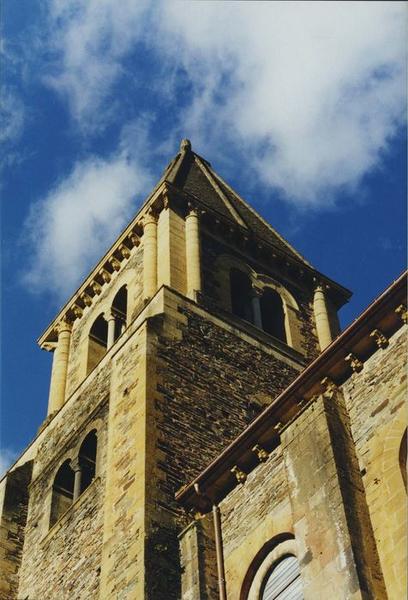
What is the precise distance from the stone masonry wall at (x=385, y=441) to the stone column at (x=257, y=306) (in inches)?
424

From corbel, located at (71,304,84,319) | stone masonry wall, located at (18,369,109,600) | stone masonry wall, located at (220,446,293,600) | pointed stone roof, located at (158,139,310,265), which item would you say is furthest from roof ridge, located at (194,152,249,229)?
stone masonry wall, located at (220,446,293,600)

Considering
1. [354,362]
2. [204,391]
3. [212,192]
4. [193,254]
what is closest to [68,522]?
[204,391]

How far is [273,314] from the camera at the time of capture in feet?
90.8

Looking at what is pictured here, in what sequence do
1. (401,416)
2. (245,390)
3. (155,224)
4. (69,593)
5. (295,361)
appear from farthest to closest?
(155,224)
(295,361)
(245,390)
(69,593)
(401,416)

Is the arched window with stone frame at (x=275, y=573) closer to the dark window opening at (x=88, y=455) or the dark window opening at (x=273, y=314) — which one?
the dark window opening at (x=88, y=455)

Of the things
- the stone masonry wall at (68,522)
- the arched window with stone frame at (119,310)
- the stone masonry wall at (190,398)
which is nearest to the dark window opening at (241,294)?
the arched window with stone frame at (119,310)

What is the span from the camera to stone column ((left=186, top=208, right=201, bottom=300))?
24516mm

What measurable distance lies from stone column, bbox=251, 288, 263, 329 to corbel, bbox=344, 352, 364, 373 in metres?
10.7

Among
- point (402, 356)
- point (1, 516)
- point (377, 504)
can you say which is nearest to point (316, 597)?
point (377, 504)

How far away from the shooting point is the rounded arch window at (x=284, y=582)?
14.1 metres

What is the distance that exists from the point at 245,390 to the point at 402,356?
764cm

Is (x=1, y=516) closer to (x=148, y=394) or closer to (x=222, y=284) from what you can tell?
(x=148, y=394)

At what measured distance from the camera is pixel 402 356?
47.7 ft

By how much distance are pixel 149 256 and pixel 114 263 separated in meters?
2.29
